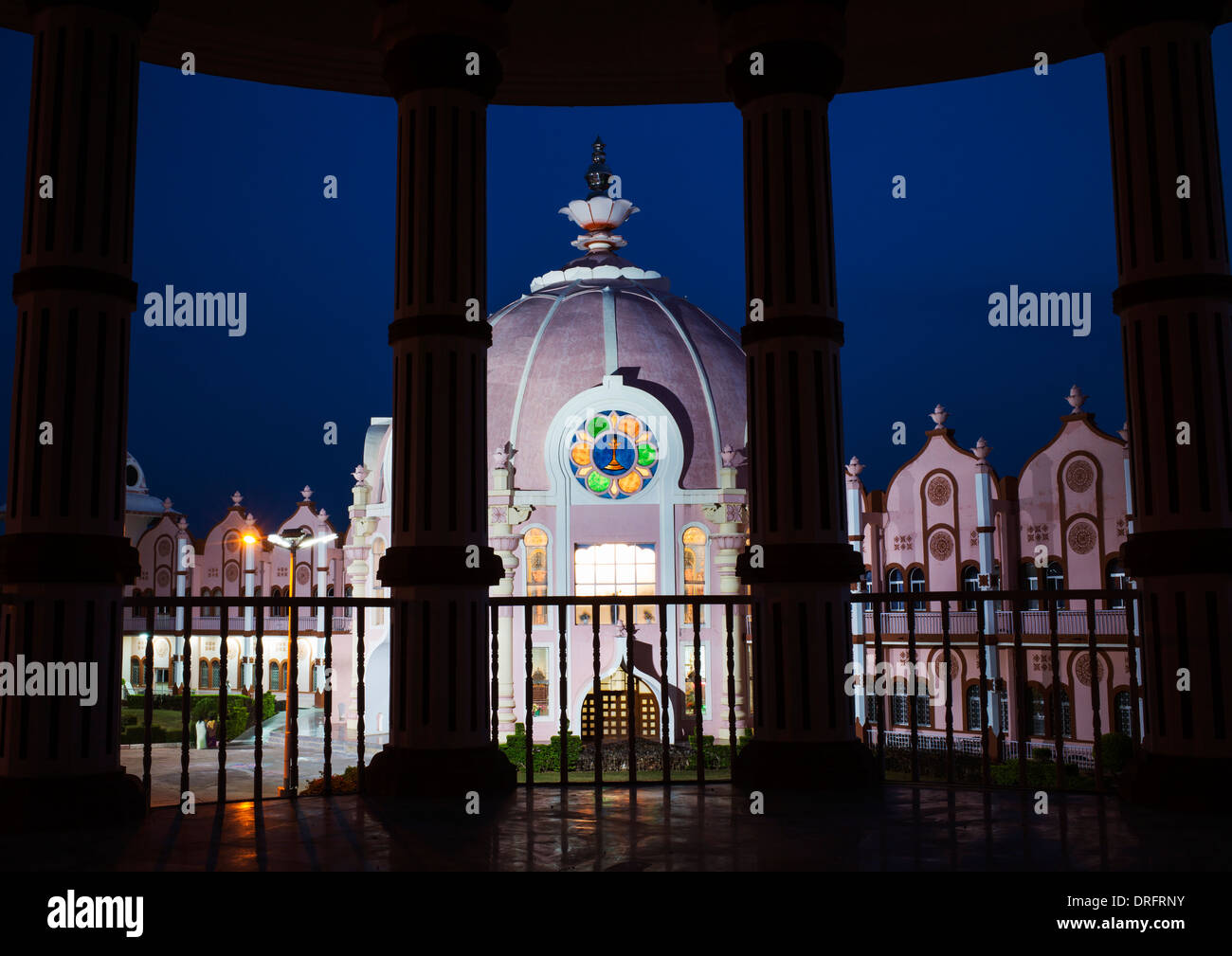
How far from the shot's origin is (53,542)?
181 inches

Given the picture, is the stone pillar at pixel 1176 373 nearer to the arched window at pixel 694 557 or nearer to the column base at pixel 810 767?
the column base at pixel 810 767

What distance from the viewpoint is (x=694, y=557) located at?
28188 millimetres

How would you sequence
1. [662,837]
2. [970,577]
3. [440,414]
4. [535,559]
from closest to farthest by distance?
[662,837]
[440,414]
[970,577]
[535,559]

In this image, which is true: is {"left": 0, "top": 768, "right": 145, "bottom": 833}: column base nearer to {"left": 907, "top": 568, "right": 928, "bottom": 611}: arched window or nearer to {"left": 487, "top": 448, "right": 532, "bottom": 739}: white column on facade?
{"left": 487, "top": 448, "right": 532, "bottom": 739}: white column on facade

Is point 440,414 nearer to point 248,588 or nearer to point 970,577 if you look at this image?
point 970,577

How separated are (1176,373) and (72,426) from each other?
4.78m

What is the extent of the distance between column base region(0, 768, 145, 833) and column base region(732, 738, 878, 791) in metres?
2.79

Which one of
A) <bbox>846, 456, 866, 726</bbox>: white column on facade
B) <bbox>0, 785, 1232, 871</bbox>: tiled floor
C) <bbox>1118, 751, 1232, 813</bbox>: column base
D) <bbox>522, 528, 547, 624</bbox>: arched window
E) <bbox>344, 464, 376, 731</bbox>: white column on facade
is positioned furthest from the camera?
<bbox>344, 464, 376, 731</bbox>: white column on facade

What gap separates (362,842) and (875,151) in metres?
54.3

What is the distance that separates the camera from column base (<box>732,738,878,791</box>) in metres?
5.34

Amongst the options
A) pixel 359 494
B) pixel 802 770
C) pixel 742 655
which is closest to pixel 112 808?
pixel 802 770

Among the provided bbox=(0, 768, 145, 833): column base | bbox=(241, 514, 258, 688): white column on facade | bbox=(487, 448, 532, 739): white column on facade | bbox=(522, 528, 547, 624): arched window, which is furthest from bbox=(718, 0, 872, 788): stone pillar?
bbox=(241, 514, 258, 688): white column on facade

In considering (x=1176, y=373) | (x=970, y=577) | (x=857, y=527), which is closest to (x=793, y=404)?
(x=1176, y=373)
